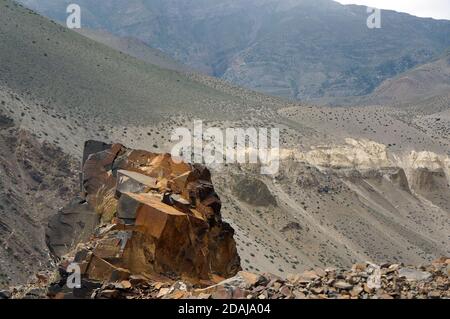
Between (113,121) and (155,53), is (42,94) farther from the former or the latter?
(155,53)

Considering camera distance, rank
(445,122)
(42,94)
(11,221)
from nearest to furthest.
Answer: (11,221)
(42,94)
(445,122)

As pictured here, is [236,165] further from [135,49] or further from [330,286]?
[135,49]

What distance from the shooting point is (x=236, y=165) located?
49750 mm

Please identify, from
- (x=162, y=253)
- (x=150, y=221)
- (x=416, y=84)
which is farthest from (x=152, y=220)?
(x=416, y=84)

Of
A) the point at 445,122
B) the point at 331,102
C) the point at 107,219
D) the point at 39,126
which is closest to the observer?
the point at 107,219

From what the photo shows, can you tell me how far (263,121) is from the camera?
65.1 m

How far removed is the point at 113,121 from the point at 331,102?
143 meters

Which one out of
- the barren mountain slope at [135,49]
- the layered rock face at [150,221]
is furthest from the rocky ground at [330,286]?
the barren mountain slope at [135,49]

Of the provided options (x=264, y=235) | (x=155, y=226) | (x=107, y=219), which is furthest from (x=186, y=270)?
(x=264, y=235)

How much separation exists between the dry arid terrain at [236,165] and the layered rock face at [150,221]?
9555 mm

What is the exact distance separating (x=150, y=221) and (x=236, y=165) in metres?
35.3

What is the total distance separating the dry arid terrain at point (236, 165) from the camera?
3504 centimetres

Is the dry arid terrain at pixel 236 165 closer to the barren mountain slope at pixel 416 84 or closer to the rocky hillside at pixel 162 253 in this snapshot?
the rocky hillside at pixel 162 253

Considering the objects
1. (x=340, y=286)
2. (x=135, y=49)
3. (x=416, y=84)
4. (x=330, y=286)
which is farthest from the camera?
(x=135, y=49)
